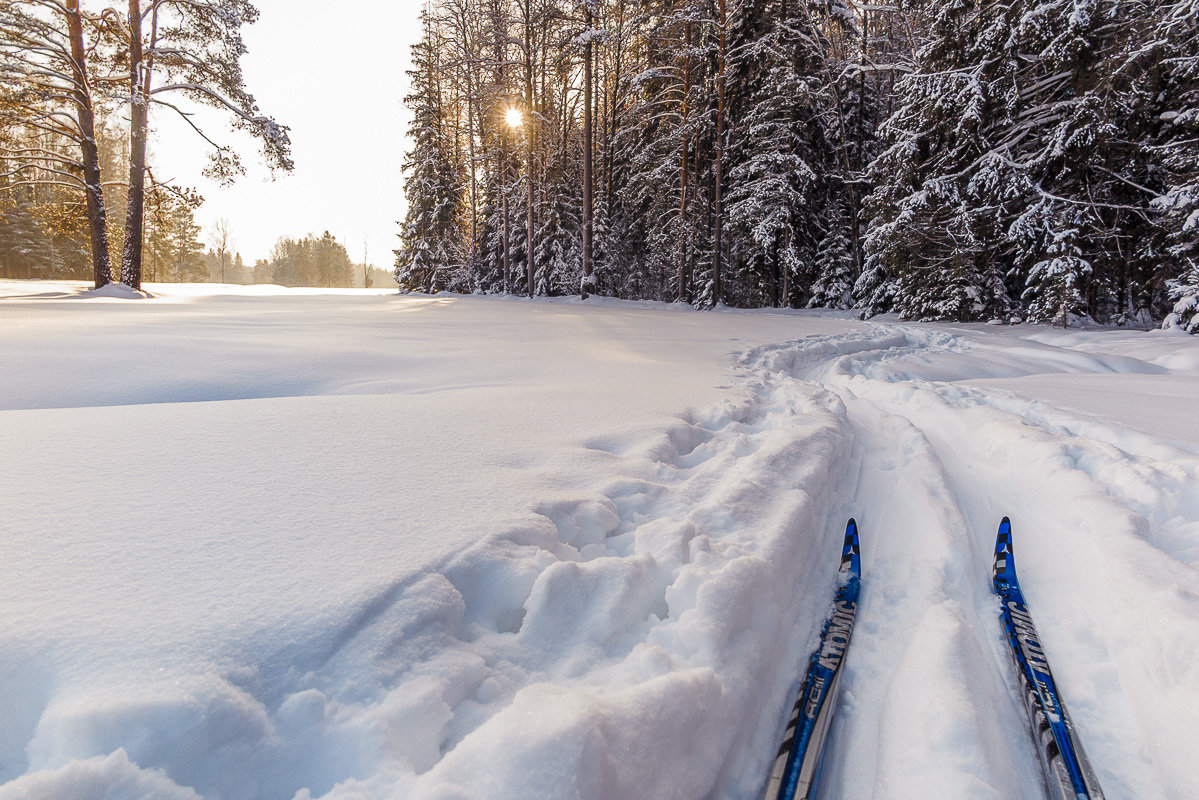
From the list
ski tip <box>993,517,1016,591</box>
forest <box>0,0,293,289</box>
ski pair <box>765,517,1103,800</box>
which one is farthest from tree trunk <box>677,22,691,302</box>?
ski pair <box>765,517,1103,800</box>

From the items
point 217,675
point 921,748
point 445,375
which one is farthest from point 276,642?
point 445,375

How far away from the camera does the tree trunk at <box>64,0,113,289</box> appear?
1002 cm

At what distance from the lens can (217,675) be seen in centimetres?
103

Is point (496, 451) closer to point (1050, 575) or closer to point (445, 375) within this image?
point (445, 375)

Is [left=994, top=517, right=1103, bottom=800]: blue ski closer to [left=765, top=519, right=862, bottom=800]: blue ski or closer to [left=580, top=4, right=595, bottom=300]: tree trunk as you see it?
[left=765, top=519, right=862, bottom=800]: blue ski

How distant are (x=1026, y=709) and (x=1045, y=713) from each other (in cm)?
5

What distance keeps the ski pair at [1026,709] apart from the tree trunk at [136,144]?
14.3 meters

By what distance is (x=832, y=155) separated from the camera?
16156 millimetres

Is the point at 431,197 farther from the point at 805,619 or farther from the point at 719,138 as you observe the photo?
the point at 805,619

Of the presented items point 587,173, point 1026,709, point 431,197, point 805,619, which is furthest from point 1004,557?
point 431,197

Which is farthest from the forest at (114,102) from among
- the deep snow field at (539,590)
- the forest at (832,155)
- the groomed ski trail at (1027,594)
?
the groomed ski trail at (1027,594)

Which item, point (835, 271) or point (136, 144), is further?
point (835, 271)

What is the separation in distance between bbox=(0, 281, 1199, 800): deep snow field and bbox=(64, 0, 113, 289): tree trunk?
9860 millimetres

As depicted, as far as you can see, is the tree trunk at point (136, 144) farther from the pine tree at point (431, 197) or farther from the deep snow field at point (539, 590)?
the pine tree at point (431, 197)
